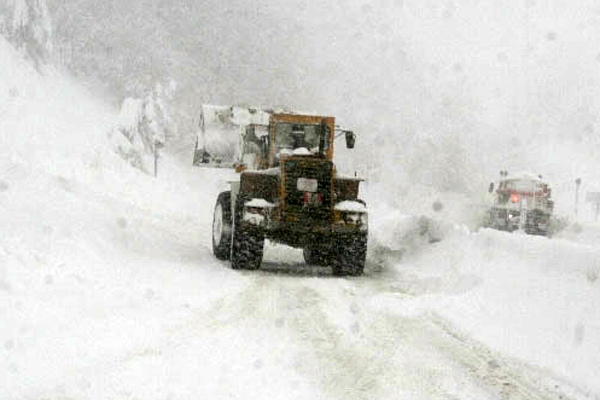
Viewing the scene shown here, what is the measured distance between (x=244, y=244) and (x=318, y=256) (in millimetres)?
2633

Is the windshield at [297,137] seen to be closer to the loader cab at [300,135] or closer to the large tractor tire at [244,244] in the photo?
the loader cab at [300,135]

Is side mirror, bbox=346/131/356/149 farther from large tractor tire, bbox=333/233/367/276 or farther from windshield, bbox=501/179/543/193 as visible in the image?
windshield, bbox=501/179/543/193

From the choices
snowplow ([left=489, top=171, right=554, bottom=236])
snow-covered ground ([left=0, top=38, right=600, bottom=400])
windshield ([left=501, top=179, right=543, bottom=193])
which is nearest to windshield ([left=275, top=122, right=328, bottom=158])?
snow-covered ground ([left=0, top=38, right=600, bottom=400])

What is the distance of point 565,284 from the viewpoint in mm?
8359

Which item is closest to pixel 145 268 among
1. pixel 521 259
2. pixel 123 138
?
pixel 521 259

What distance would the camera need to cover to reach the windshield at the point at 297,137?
44.4 ft

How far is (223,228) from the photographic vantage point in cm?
1379

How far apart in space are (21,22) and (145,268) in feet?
124

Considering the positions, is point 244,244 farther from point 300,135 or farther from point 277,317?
point 277,317

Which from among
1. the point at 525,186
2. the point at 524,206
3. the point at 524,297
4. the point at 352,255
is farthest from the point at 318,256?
the point at 525,186

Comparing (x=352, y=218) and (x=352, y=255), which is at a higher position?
(x=352, y=218)

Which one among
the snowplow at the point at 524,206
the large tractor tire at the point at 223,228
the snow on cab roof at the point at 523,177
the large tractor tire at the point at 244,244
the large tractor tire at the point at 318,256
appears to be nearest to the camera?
the large tractor tire at the point at 244,244

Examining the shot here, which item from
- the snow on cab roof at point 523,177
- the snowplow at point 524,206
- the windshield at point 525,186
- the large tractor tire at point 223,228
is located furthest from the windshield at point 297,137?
the snow on cab roof at point 523,177

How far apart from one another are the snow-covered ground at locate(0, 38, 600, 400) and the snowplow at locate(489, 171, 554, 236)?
447 inches
